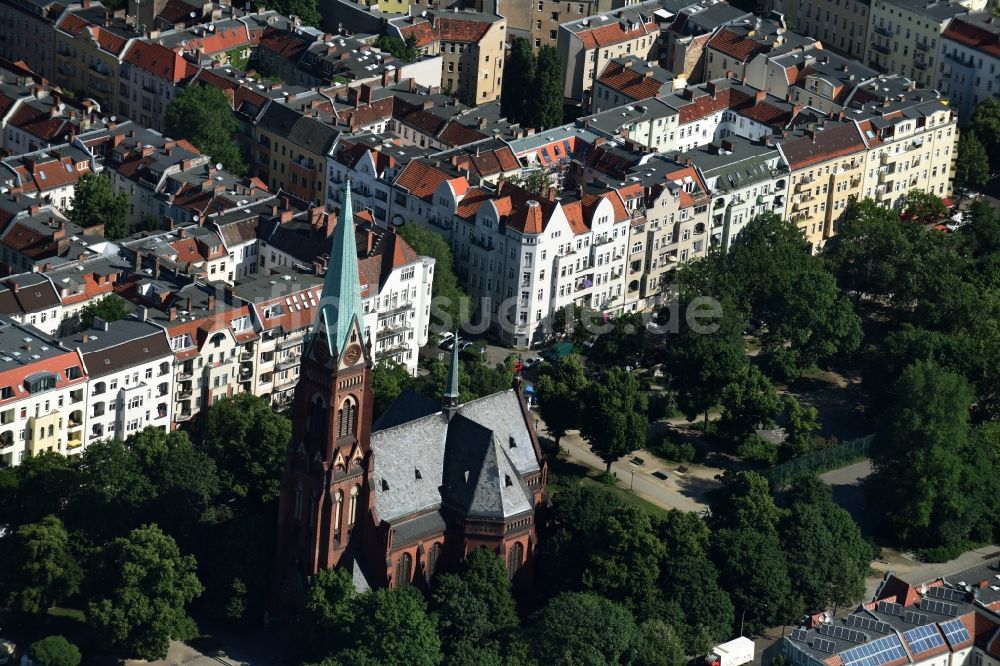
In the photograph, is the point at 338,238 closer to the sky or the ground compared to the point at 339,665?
closer to the sky

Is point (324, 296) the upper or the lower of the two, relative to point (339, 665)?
upper

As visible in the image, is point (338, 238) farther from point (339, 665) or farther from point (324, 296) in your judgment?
point (339, 665)

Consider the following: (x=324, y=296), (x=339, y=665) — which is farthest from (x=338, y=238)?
(x=339, y=665)
